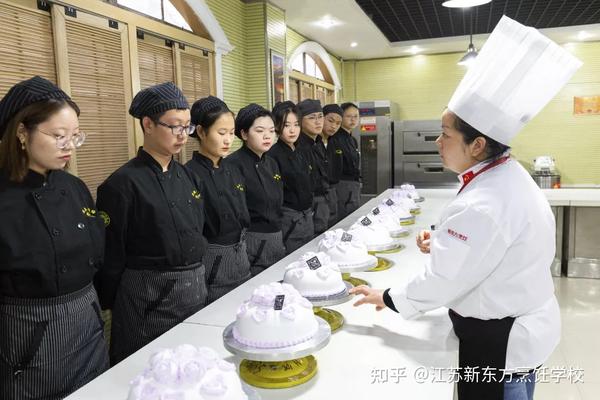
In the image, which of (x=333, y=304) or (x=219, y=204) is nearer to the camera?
(x=333, y=304)

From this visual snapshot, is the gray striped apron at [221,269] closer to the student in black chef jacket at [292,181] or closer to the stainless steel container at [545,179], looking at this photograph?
the student in black chef jacket at [292,181]

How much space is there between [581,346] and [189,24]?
426 cm

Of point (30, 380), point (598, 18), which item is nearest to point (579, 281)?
point (598, 18)

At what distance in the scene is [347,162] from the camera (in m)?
5.79

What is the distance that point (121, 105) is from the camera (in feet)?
11.1

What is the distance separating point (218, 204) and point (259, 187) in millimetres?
591

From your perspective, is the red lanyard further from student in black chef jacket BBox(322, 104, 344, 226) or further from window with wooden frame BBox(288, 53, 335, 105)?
window with wooden frame BBox(288, 53, 335, 105)

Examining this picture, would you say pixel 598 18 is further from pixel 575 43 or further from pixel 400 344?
pixel 400 344

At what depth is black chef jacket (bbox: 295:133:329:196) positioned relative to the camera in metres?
4.65

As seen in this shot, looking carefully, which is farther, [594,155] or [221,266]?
[594,155]

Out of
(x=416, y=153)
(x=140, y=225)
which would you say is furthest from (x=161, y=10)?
(x=416, y=153)

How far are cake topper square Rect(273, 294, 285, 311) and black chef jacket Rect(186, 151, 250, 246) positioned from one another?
4.45 ft

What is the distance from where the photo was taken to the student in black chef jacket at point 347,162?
5.61 meters

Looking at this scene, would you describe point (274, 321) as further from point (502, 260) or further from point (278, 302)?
point (502, 260)
